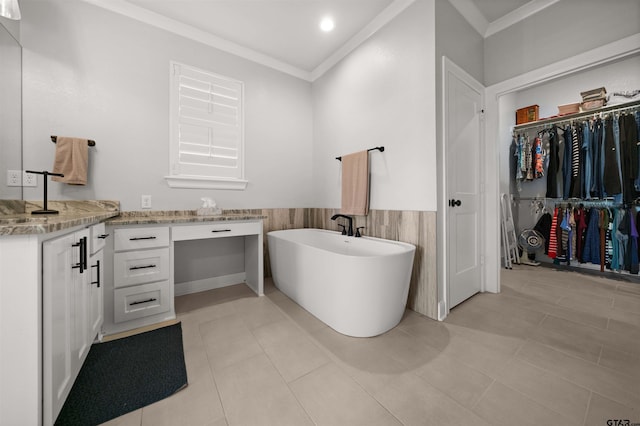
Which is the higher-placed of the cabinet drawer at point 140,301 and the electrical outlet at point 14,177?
the electrical outlet at point 14,177

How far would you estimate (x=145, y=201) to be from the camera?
2.21 meters

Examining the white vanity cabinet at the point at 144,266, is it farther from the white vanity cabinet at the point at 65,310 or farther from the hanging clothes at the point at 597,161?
the hanging clothes at the point at 597,161

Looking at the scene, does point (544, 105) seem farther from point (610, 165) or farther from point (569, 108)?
point (610, 165)

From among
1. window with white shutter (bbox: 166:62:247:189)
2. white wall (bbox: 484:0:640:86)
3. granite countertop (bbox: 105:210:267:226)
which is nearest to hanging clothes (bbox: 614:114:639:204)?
white wall (bbox: 484:0:640:86)

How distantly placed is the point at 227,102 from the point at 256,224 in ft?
4.77

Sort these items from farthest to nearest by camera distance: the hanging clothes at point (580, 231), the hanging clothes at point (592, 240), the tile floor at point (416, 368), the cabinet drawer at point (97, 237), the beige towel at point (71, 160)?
the hanging clothes at point (580, 231) < the hanging clothes at point (592, 240) < the beige towel at point (71, 160) < the cabinet drawer at point (97, 237) < the tile floor at point (416, 368)

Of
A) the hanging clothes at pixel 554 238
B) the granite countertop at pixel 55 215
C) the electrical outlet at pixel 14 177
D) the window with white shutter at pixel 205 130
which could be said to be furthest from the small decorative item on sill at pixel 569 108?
the electrical outlet at pixel 14 177

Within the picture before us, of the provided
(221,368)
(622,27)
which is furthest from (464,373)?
(622,27)

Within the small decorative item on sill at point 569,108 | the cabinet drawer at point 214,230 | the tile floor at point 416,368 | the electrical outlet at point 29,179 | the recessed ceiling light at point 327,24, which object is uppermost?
the recessed ceiling light at point 327,24

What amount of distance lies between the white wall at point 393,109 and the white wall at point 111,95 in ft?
3.50

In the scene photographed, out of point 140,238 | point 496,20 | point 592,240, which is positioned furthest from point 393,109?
point 592,240

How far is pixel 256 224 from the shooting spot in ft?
7.66

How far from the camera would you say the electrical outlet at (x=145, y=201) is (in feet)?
7.23

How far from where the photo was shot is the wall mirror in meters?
1.60
